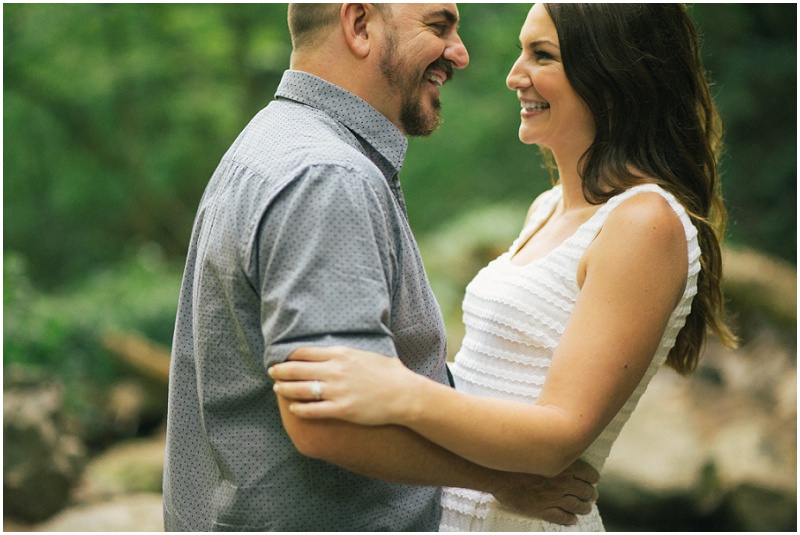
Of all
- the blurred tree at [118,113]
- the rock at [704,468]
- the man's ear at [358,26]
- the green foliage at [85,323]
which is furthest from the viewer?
the blurred tree at [118,113]

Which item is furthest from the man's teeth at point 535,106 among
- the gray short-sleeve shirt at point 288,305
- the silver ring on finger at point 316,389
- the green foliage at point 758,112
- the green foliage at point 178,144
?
the green foliage at point 758,112

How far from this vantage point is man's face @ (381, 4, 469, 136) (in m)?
1.68

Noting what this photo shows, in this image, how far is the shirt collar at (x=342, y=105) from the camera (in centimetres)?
164

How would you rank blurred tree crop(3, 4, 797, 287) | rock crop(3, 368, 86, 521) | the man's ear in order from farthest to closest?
1. blurred tree crop(3, 4, 797, 287)
2. rock crop(3, 368, 86, 521)
3. the man's ear

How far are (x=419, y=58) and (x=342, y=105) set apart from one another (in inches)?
8.0

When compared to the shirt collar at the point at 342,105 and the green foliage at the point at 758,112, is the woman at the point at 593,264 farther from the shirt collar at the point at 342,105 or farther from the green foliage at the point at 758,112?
the green foliage at the point at 758,112

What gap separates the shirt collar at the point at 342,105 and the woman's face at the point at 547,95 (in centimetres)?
49

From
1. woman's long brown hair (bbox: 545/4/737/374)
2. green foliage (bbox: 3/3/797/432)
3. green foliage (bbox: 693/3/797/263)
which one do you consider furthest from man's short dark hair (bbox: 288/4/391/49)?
green foliage (bbox: 693/3/797/263)

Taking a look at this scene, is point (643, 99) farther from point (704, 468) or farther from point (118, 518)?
point (704, 468)

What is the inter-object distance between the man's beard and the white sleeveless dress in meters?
0.41

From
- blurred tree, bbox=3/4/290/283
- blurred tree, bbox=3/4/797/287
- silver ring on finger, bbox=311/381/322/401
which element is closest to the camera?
silver ring on finger, bbox=311/381/322/401

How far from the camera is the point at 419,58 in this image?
5.63 feet

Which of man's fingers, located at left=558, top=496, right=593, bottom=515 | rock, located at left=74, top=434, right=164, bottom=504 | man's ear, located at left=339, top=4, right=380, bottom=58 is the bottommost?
rock, located at left=74, top=434, right=164, bottom=504

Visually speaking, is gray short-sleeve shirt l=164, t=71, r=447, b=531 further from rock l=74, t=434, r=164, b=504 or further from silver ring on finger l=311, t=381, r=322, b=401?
rock l=74, t=434, r=164, b=504
